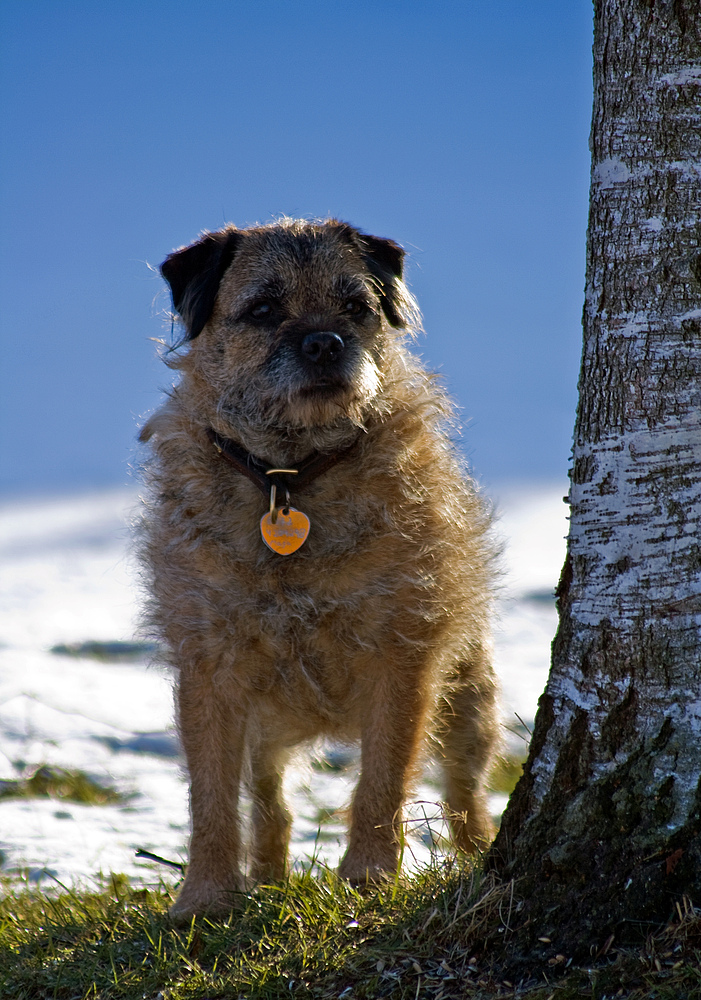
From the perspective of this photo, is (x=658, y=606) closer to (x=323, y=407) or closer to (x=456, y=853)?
(x=456, y=853)

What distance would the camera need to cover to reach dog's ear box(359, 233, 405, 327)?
3643 mm

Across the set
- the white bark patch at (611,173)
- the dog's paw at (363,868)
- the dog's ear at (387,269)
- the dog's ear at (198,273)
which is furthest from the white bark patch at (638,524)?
the dog's ear at (198,273)

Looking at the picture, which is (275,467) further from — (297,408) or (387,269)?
(387,269)

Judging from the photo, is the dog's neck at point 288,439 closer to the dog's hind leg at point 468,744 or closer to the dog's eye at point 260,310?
the dog's eye at point 260,310

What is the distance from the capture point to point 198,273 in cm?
355

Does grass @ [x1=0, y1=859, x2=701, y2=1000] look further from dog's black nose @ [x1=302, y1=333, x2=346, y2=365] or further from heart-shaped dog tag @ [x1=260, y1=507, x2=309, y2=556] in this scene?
dog's black nose @ [x1=302, y1=333, x2=346, y2=365]

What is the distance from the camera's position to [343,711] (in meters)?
3.48

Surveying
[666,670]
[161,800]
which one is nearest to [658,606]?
[666,670]

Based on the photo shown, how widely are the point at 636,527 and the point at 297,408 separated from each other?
4.49 feet

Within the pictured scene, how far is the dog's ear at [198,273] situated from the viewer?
349cm

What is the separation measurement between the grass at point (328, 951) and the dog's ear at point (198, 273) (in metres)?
1.98

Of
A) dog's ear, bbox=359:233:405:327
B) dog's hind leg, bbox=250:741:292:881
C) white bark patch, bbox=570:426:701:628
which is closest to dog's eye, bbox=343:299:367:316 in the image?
dog's ear, bbox=359:233:405:327

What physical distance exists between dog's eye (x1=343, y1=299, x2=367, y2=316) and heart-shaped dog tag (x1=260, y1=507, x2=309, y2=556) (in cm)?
82

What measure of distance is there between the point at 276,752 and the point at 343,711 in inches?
22.6
